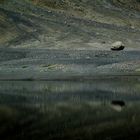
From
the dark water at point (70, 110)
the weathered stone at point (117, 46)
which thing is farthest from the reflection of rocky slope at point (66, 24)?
the dark water at point (70, 110)

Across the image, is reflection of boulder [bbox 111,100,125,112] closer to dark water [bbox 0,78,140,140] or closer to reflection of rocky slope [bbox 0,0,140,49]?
dark water [bbox 0,78,140,140]

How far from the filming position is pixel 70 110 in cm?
1934

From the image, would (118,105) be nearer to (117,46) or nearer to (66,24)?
(117,46)

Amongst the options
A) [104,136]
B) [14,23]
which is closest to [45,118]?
[104,136]

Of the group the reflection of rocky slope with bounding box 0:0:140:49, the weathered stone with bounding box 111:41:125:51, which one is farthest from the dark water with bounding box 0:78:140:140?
the reflection of rocky slope with bounding box 0:0:140:49

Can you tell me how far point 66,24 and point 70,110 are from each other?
32.2 metres

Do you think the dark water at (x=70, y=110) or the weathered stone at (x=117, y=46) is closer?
the dark water at (x=70, y=110)

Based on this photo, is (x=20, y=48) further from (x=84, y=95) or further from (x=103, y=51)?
(x=84, y=95)

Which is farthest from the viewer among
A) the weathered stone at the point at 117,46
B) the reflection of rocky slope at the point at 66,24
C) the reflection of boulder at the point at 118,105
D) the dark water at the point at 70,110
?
the reflection of rocky slope at the point at 66,24

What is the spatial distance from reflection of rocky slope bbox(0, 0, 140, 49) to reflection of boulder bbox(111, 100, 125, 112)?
23783 millimetres

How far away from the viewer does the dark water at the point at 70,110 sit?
14.4 metres

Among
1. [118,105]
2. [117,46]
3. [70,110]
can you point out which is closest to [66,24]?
[117,46]

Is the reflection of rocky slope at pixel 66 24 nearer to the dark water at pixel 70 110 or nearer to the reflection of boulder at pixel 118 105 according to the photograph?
the dark water at pixel 70 110

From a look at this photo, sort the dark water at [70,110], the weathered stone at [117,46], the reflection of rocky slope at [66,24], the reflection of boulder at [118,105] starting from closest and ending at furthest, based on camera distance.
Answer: the dark water at [70,110]
the reflection of boulder at [118,105]
the weathered stone at [117,46]
the reflection of rocky slope at [66,24]
